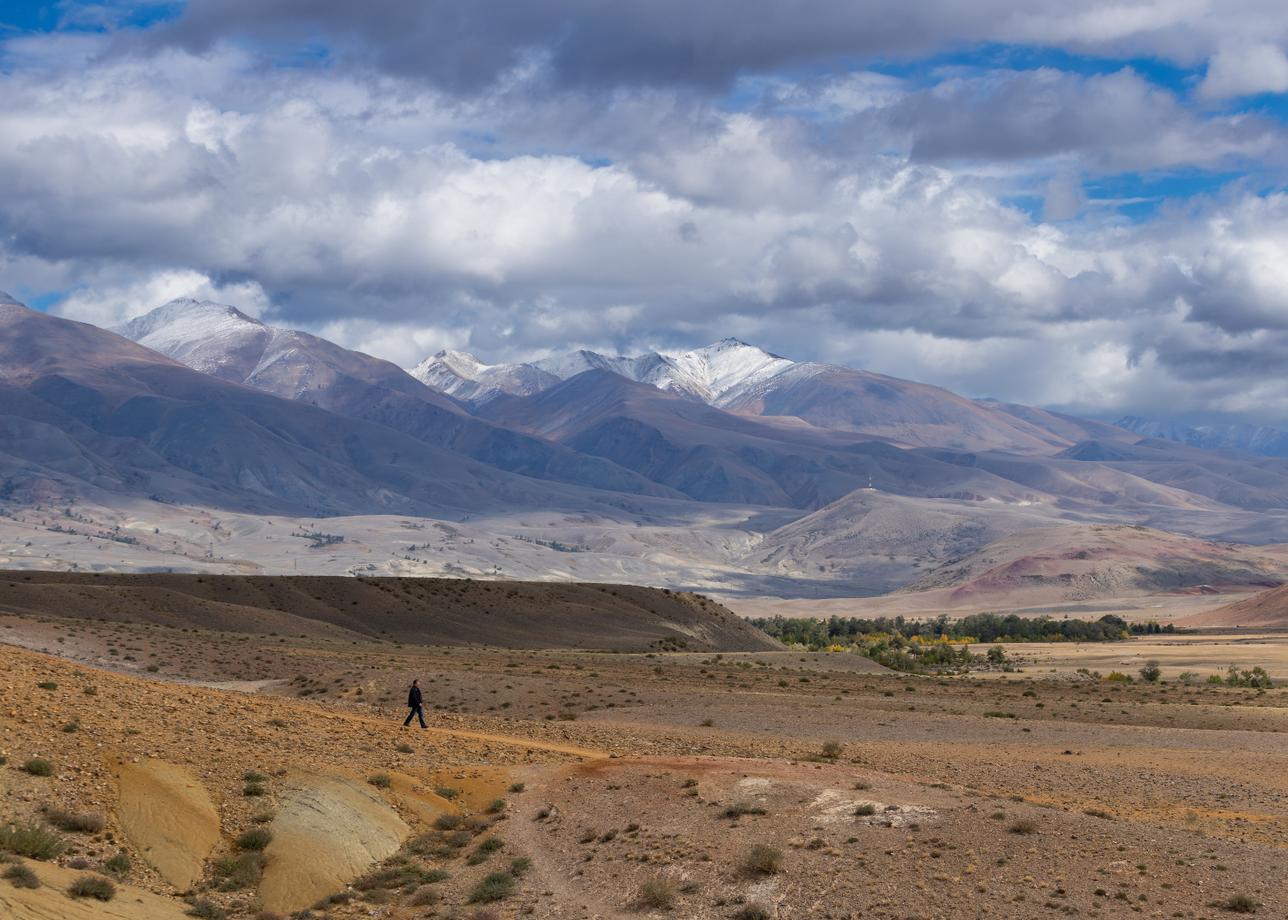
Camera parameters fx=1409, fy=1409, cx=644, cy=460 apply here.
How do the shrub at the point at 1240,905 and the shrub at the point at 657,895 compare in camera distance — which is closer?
the shrub at the point at 1240,905

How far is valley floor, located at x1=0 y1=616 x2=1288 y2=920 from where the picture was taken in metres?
22.3

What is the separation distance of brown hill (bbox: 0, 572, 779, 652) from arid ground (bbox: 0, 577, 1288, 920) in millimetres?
50170

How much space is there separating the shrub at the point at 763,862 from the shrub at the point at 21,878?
10979mm

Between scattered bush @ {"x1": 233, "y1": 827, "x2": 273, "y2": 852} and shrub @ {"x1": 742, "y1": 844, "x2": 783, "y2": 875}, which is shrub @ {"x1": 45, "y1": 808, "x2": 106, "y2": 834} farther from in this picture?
shrub @ {"x1": 742, "y1": 844, "x2": 783, "y2": 875}

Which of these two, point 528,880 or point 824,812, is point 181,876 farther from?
point 824,812

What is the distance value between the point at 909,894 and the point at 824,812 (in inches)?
162

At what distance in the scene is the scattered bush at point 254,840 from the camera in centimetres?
2417

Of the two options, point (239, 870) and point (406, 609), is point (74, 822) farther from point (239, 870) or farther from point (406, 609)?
point (406, 609)

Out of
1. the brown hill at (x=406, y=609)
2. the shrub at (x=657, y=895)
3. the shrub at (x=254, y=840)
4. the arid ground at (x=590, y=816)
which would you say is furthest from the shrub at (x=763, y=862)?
the brown hill at (x=406, y=609)

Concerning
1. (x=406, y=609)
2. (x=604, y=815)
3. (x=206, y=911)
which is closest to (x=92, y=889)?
(x=206, y=911)

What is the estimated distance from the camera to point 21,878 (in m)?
19.8

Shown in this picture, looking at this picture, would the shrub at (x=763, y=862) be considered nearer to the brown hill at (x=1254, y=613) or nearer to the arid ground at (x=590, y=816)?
the arid ground at (x=590, y=816)

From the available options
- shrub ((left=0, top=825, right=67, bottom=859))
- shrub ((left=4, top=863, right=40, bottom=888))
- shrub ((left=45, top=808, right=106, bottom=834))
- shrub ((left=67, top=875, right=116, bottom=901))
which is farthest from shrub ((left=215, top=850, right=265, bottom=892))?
shrub ((left=4, top=863, right=40, bottom=888))

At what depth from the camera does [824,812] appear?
26203mm
